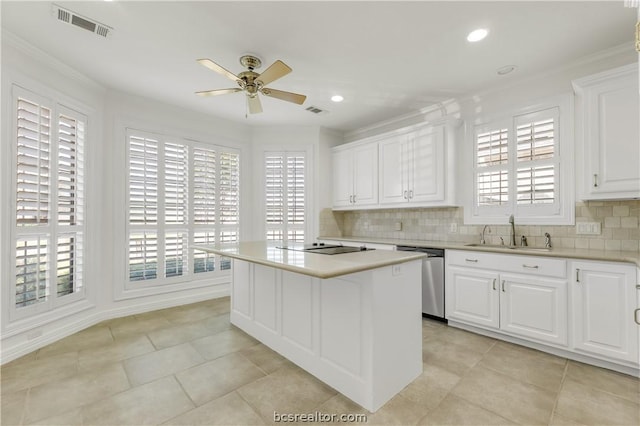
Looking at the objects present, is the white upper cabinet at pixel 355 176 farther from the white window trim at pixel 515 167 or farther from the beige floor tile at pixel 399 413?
the beige floor tile at pixel 399 413

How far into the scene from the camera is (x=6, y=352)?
7.93 feet

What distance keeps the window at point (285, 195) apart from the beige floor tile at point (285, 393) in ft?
8.82

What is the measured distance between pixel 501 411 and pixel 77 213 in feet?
13.5

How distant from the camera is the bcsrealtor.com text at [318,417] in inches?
67.7

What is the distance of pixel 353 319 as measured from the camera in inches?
75.4

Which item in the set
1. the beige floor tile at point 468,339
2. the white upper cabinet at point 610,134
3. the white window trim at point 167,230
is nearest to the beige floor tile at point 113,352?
the white window trim at point 167,230

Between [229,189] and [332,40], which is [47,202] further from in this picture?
[332,40]

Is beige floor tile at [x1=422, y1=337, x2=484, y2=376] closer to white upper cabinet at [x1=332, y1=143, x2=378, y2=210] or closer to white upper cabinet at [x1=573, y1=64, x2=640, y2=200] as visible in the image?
white upper cabinet at [x1=573, y1=64, x2=640, y2=200]

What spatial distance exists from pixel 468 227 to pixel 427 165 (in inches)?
35.7

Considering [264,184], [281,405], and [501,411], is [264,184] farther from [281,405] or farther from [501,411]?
[501,411]

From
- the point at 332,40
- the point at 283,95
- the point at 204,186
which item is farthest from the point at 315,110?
the point at 204,186

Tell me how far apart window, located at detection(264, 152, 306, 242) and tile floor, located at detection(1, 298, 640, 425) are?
7.03ft

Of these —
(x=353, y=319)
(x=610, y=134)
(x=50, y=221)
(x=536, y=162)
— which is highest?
(x=610, y=134)

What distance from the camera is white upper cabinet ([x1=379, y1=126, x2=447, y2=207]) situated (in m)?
3.56
